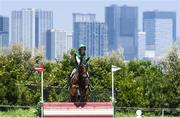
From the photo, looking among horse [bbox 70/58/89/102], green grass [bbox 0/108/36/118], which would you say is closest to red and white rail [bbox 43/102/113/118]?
horse [bbox 70/58/89/102]

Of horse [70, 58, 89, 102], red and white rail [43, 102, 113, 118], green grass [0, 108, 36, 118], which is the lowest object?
green grass [0, 108, 36, 118]

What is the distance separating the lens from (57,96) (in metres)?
35.5

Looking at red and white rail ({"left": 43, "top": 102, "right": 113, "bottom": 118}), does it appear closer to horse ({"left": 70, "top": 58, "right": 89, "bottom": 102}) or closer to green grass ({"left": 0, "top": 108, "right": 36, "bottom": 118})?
horse ({"left": 70, "top": 58, "right": 89, "bottom": 102})

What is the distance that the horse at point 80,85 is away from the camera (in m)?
24.8

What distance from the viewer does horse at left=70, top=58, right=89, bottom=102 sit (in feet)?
81.2

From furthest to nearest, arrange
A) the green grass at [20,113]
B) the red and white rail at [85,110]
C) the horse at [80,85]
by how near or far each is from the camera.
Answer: the green grass at [20,113]
the horse at [80,85]
the red and white rail at [85,110]

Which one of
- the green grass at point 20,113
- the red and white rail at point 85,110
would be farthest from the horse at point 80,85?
the green grass at point 20,113

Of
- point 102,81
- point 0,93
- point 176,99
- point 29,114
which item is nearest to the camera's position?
point 29,114

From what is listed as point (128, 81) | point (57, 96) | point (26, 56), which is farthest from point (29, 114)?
point (26, 56)

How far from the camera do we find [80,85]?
25.2m

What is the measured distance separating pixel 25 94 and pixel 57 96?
14.9 ft

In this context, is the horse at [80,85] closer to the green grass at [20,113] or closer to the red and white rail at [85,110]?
the red and white rail at [85,110]

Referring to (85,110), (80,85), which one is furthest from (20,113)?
(85,110)

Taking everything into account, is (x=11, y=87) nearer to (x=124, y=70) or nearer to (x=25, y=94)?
(x=25, y=94)
